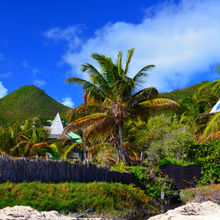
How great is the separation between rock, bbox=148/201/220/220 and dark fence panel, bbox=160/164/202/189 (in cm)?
752

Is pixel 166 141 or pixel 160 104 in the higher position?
pixel 160 104

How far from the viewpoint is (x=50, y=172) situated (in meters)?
10.4

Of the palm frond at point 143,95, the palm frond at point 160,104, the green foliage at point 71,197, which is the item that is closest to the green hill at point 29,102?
the palm frond at point 143,95

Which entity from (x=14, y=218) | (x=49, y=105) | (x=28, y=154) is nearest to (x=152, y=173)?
(x=28, y=154)

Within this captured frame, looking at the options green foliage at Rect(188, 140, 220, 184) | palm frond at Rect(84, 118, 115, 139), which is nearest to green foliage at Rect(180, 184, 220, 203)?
green foliage at Rect(188, 140, 220, 184)

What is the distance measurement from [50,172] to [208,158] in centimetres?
823

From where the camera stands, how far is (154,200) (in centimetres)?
1320

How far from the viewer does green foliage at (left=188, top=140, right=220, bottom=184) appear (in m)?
14.5

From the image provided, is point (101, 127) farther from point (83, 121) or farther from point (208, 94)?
point (208, 94)

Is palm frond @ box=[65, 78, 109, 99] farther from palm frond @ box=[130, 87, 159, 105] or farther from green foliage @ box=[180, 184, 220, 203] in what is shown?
green foliage @ box=[180, 184, 220, 203]

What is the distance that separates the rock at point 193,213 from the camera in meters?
5.45

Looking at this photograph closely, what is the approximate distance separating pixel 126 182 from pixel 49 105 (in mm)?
80593

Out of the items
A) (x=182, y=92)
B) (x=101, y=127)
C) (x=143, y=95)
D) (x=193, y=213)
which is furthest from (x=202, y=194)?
(x=182, y=92)

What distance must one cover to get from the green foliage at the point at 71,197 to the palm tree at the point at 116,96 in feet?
15.6
